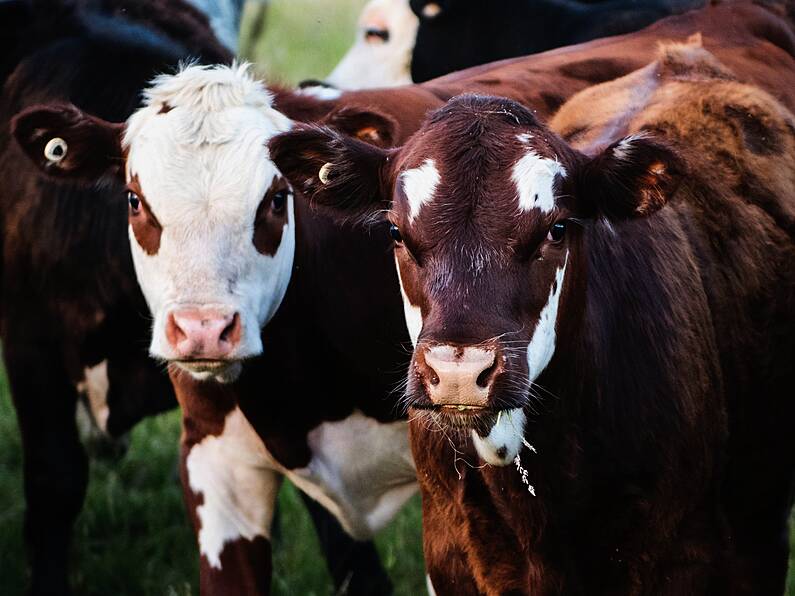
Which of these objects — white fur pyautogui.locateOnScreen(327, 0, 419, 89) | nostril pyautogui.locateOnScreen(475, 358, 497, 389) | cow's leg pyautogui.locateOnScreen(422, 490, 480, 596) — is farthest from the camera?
white fur pyautogui.locateOnScreen(327, 0, 419, 89)

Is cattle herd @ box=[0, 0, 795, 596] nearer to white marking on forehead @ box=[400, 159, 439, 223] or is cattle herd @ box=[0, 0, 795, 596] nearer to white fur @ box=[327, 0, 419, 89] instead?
white marking on forehead @ box=[400, 159, 439, 223]

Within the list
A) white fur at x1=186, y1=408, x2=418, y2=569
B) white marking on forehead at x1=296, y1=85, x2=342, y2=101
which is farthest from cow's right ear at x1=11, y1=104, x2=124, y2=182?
white fur at x1=186, y1=408, x2=418, y2=569

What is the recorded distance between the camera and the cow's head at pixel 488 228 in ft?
11.1

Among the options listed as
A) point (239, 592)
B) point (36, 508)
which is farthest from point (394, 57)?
point (239, 592)

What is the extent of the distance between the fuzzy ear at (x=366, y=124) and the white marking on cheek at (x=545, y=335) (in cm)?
118

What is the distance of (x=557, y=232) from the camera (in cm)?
367

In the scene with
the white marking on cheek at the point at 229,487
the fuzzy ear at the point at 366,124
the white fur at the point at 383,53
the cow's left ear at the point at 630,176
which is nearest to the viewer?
the cow's left ear at the point at 630,176

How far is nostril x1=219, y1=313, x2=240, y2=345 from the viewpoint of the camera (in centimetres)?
426

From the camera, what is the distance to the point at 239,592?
497 cm

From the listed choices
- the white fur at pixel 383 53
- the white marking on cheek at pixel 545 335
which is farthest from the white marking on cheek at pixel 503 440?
the white fur at pixel 383 53

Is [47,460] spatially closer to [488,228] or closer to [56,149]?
[56,149]

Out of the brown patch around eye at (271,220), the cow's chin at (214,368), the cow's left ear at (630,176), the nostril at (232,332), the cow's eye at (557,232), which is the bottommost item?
the cow's chin at (214,368)

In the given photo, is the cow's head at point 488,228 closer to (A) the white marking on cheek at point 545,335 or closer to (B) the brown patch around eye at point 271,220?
(A) the white marking on cheek at point 545,335

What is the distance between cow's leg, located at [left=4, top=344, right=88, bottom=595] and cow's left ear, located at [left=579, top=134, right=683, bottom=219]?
2.73 metres
